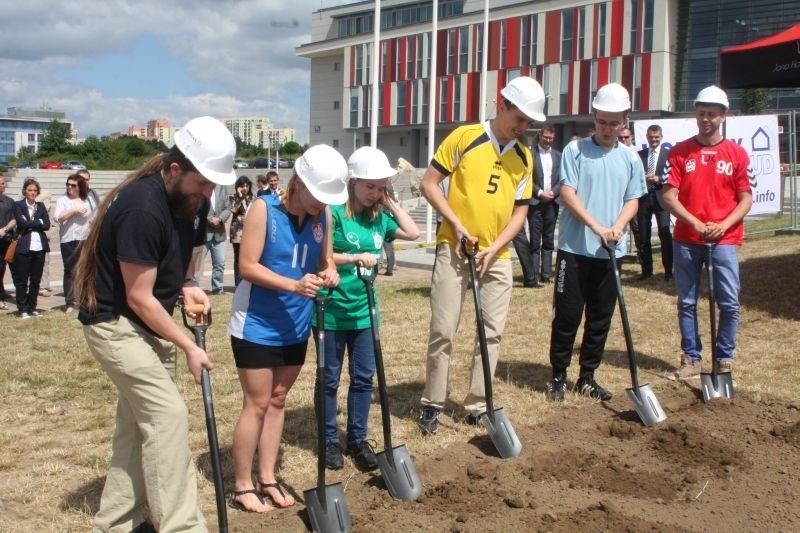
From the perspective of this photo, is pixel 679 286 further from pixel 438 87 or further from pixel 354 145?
pixel 354 145

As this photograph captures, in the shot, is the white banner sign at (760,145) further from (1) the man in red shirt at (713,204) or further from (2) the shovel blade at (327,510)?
(2) the shovel blade at (327,510)

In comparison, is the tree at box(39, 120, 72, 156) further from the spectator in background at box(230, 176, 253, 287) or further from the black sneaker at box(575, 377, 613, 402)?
the black sneaker at box(575, 377, 613, 402)

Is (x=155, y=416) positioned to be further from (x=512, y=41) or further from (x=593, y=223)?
(x=512, y=41)

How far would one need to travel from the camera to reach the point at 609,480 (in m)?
4.70

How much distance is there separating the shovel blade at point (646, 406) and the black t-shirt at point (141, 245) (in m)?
3.36

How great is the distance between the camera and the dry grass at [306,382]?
4.78m

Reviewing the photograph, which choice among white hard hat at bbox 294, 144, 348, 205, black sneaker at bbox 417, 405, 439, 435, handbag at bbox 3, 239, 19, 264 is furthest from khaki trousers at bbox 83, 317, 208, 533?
handbag at bbox 3, 239, 19, 264

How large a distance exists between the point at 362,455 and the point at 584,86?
47594 mm

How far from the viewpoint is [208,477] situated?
4.76 metres

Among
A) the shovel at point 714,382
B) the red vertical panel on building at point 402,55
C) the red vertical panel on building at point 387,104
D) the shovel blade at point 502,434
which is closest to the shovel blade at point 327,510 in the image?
the shovel blade at point 502,434

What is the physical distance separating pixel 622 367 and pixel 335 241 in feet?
11.7

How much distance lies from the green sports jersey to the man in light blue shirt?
1.85 meters

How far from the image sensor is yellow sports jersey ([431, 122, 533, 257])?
5.30m

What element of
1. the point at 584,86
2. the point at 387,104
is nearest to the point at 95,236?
the point at 584,86
